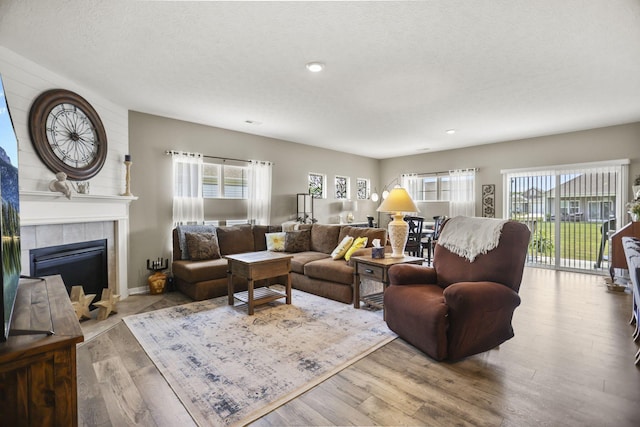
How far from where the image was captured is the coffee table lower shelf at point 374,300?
338cm

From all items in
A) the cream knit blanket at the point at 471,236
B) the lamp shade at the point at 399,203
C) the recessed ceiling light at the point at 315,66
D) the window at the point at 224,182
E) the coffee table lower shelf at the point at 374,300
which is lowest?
the coffee table lower shelf at the point at 374,300

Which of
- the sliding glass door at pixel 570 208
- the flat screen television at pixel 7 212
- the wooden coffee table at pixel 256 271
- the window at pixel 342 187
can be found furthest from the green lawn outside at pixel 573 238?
the flat screen television at pixel 7 212

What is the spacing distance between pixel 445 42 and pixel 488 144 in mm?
4701

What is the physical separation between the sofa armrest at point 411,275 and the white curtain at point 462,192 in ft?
14.4

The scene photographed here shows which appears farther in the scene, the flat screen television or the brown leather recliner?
the brown leather recliner

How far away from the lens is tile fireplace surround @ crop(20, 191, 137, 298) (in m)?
2.81

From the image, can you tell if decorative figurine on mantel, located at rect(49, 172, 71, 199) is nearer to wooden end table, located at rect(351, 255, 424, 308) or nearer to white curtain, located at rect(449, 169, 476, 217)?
wooden end table, located at rect(351, 255, 424, 308)

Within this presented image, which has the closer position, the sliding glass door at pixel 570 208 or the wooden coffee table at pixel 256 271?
the wooden coffee table at pixel 256 271

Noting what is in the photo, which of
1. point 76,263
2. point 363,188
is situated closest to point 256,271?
point 76,263

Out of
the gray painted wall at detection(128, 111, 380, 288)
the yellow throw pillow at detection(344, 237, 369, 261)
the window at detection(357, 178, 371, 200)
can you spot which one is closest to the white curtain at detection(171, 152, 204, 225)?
the gray painted wall at detection(128, 111, 380, 288)

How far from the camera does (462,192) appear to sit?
677cm

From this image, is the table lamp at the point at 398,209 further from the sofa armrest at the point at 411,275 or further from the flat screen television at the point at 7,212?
the flat screen television at the point at 7,212

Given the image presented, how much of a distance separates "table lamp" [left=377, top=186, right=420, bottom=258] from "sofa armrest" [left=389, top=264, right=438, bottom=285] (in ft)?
1.87

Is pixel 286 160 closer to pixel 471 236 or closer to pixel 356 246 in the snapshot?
pixel 356 246
